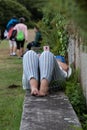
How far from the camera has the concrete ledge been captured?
183 inches

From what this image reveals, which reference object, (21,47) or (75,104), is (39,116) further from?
(21,47)

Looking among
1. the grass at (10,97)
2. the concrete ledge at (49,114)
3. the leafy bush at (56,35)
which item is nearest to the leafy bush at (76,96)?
the concrete ledge at (49,114)

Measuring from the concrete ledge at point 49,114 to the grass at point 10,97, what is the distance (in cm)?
46

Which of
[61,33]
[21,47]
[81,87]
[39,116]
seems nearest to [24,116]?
[39,116]

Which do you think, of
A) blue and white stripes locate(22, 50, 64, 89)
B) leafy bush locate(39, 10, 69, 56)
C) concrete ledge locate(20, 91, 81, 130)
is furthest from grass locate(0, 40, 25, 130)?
leafy bush locate(39, 10, 69, 56)

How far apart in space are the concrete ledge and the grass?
1.52 ft

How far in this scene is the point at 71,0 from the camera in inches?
59.9

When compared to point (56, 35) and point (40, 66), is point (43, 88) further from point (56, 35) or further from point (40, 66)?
point (56, 35)

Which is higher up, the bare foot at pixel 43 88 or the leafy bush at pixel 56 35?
the leafy bush at pixel 56 35

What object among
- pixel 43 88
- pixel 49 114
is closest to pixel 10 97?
pixel 43 88

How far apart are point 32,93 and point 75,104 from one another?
0.65 m

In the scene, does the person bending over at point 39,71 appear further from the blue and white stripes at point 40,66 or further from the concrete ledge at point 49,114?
the concrete ledge at point 49,114

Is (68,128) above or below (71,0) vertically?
below

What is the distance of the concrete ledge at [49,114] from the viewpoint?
15.3 ft
